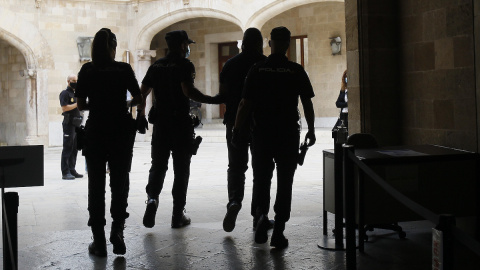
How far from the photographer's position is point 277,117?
414 centimetres

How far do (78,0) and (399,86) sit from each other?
11.5 meters

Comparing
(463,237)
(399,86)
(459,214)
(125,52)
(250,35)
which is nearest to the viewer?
(463,237)

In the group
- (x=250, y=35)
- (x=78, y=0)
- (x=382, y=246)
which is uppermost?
(x=78, y=0)

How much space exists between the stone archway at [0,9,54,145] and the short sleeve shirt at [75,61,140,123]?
38.4 feet

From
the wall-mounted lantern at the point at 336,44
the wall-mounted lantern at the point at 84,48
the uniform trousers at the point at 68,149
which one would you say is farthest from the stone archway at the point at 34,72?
the uniform trousers at the point at 68,149

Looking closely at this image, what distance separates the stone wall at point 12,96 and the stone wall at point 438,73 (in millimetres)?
13171

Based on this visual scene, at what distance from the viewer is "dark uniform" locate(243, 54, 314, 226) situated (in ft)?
13.6

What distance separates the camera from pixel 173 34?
4.77 metres

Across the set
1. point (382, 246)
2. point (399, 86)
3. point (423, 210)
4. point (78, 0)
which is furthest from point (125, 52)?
point (423, 210)

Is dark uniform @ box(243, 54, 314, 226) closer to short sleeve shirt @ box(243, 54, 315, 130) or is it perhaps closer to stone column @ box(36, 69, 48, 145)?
short sleeve shirt @ box(243, 54, 315, 130)

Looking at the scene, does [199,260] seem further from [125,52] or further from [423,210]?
[125,52]

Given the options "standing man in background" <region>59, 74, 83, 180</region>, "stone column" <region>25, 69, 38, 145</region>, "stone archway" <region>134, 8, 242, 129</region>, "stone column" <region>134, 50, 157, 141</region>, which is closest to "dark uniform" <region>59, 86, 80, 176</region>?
"standing man in background" <region>59, 74, 83, 180</region>

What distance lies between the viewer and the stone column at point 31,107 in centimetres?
1530

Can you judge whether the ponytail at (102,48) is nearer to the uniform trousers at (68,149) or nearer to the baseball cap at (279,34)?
the baseball cap at (279,34)
